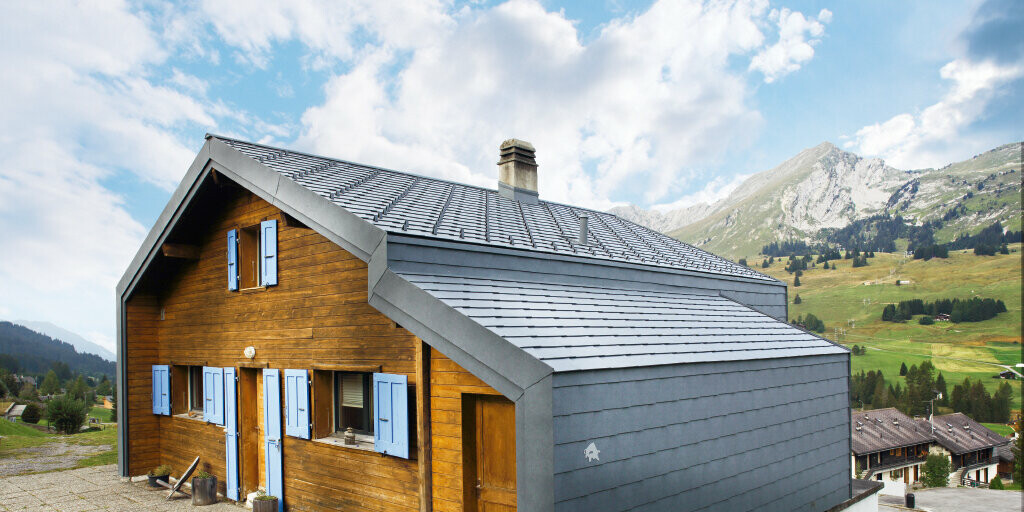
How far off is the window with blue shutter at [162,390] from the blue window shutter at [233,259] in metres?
2.96

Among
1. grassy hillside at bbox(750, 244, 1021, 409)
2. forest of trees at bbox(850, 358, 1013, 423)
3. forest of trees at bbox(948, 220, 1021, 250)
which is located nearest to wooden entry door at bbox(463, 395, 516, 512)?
forest of trees at bbox(850, 358, 1013, 423)

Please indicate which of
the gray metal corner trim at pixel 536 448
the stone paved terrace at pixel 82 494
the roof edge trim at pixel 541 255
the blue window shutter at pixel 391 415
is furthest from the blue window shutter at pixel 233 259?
the gray metal corner trim at pixel 536 448

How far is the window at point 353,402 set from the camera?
7262 mm

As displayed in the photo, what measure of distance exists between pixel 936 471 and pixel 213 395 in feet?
236

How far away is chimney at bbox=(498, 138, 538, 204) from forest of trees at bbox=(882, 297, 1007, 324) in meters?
139

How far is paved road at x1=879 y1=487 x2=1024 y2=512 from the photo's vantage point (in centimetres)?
1853

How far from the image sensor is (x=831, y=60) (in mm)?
69438

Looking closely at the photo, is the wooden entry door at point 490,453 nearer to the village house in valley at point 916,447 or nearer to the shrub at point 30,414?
the shrub at point 30,414

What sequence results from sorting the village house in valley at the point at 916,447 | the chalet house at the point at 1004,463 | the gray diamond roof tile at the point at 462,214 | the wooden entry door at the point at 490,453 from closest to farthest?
the wooden entry door at the point at 490,453 < the gray diamond roof tile at the point at 462,214 < the village house in valley at the point at 916,447 < the chalet house at the point at 1004,463

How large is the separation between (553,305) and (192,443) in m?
7.89

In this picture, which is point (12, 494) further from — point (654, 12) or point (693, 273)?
point (654, 12)

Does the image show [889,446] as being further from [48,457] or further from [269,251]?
[48,457]

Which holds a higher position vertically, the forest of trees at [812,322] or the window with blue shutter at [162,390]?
the window with blue shutter at [162,390]

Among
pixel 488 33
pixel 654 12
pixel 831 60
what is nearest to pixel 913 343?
pixel 831 60
